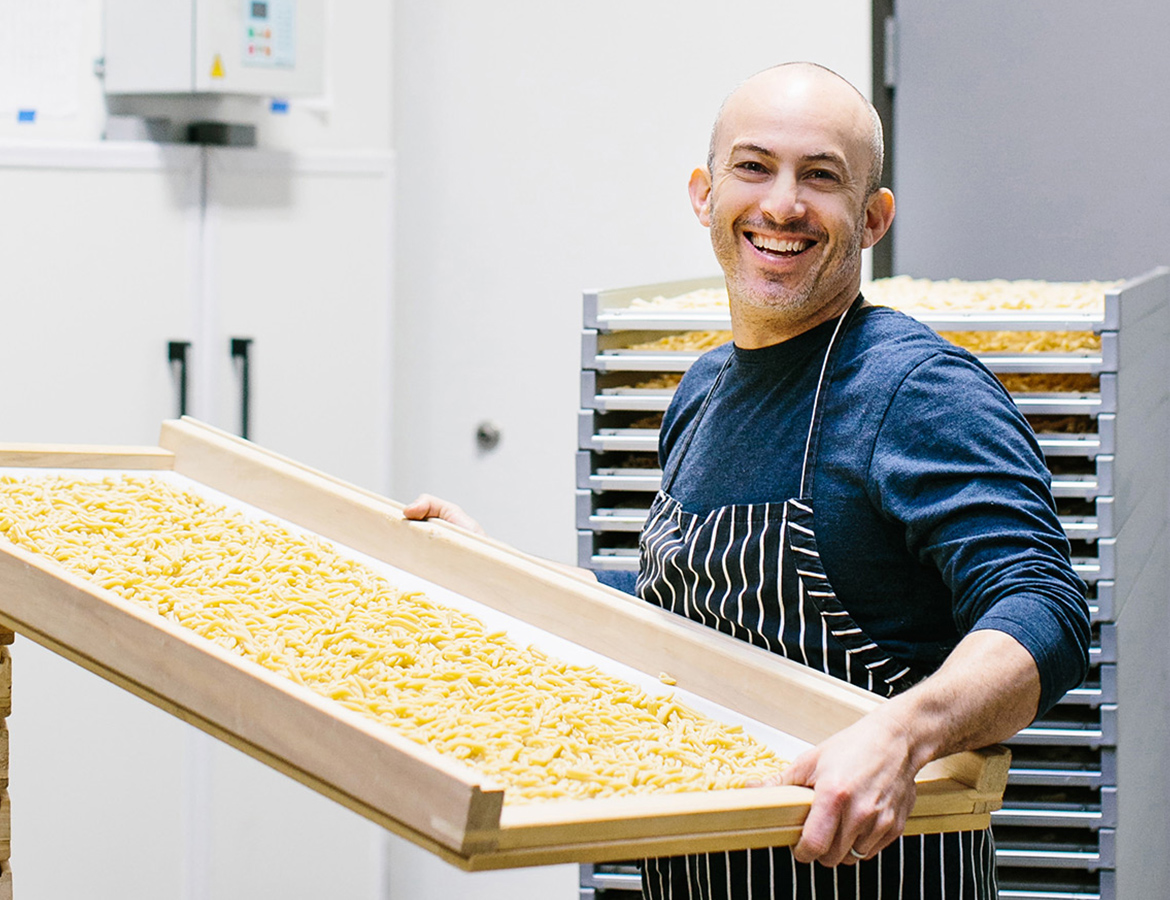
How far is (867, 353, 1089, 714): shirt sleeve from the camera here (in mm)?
1316

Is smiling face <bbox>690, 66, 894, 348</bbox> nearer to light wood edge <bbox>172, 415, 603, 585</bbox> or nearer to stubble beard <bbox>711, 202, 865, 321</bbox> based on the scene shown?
stubble beard <bbox>711, 202, 865, 321</bbox>

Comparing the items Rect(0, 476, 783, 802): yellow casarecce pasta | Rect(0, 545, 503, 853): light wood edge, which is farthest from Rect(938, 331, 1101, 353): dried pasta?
Rect(0, 545, 503, 853): light wood edge

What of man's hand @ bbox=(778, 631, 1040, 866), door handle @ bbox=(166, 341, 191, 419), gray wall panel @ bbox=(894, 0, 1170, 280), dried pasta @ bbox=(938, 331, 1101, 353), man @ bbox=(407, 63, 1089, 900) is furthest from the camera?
gray wall panel @ bbox=(894, 0, 1170, 280)

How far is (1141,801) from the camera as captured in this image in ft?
8.55

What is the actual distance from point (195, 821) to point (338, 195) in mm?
1410

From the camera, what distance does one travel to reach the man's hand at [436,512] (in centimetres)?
200

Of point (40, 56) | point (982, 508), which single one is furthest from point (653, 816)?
point (40, 56)

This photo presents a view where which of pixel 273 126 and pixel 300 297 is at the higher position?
pixel 273 126

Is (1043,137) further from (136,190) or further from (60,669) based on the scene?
(60,669)

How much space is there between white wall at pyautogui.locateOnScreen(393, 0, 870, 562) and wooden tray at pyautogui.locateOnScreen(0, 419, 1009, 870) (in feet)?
4.44

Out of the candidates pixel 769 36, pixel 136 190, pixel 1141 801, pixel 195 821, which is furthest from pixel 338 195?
pixel 1141 801

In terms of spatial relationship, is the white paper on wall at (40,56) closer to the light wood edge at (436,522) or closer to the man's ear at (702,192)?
the light wood edge at (436,522)

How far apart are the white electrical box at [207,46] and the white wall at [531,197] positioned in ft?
1.61

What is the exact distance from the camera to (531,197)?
141 inches
